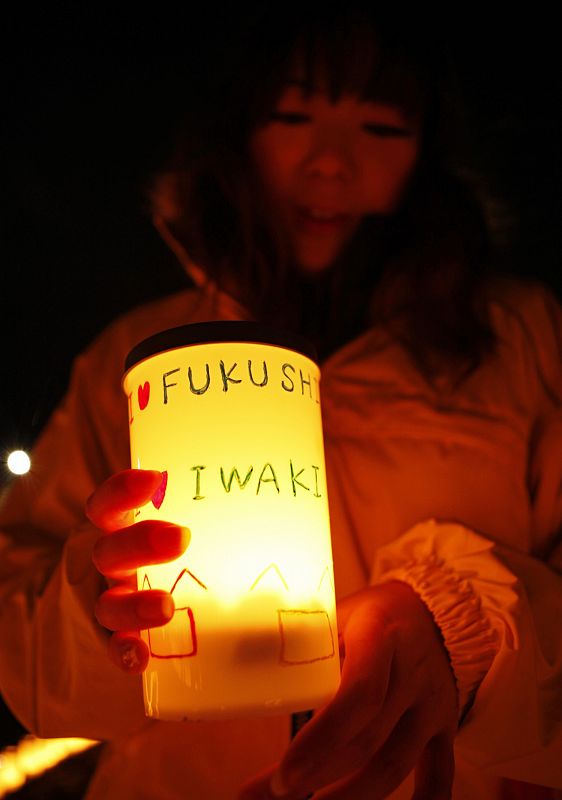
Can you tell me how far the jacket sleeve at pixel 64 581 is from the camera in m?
0.77

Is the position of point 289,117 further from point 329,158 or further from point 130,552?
point 130,552

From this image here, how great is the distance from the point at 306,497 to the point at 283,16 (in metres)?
0.78

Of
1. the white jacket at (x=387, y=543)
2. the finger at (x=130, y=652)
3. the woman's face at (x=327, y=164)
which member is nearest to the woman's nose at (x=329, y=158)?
the woman's face at (x=327, y=164)

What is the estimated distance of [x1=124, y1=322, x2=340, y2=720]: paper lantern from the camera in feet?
1.61

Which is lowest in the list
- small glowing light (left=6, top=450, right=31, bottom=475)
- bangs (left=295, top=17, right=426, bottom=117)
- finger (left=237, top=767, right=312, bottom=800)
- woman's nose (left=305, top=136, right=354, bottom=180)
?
finger (left=237, top=767, right=312, bottom=800)

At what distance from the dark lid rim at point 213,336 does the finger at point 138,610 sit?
0.69 feet

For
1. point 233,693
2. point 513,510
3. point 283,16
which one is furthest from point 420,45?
point 233,693

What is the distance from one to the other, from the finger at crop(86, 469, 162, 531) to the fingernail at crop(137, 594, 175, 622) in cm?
8

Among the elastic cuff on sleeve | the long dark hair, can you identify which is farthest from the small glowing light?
the elastic cuff on sleeve

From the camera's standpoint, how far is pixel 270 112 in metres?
0.93

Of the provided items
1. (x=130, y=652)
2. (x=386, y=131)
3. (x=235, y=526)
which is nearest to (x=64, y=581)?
(x=130, y=652)

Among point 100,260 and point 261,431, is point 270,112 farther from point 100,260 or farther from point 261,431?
point 261,431

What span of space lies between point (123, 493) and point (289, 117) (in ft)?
2.19

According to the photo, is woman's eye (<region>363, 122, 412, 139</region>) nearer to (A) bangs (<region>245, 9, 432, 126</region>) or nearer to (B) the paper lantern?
(A) bangs (<region>245, 9, 432, 126</region>)
